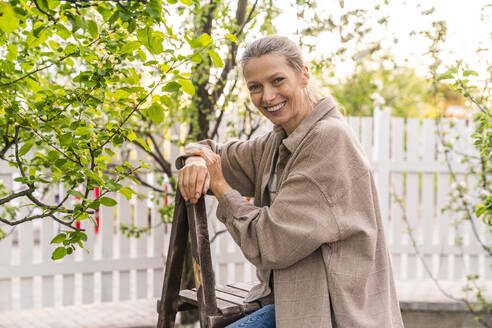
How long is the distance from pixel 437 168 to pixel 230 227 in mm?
3843

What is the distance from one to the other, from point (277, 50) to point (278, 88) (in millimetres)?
150

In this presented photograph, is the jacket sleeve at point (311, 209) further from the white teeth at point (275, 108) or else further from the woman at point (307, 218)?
the white teeth at point (275, 108)

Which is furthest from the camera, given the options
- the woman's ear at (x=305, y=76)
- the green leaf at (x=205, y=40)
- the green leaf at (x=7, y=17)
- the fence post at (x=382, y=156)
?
the fence post at (x=382, y=156)

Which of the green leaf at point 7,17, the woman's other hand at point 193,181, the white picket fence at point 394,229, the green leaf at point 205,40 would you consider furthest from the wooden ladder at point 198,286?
the white picket fence at point 394,229

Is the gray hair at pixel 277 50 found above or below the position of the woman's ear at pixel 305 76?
above

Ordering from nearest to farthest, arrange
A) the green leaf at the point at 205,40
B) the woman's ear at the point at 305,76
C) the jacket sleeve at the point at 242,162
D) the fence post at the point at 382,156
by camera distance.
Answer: the green leaf at the point at 205,40
the woman's ear at the point at 305,76
the jacket sleeve at the point at 242,162
the fence post at the point at 382,156

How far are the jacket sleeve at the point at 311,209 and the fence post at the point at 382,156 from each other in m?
3.44

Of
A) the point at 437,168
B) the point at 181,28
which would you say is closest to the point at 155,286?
the point at 181,28

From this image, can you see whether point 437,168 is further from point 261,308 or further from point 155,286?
point 261,308

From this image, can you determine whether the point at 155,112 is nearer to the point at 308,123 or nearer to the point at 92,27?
the point at 92,27

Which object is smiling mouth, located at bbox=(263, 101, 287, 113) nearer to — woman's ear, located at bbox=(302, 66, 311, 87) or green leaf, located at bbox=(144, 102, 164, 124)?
woman's ear, located at bbox=(302, 66, 311, 87)

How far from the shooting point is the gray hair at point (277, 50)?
7.06ft

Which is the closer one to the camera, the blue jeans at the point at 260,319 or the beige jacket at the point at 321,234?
the beige jacket at the point at 321,234

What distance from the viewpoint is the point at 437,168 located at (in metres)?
5.38
